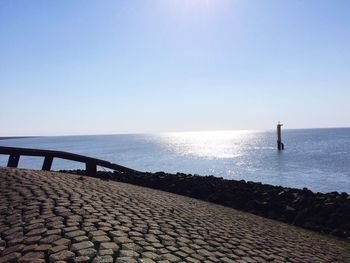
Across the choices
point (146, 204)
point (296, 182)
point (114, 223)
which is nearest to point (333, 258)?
point (146, 204)

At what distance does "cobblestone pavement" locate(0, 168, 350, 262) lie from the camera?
6.27m

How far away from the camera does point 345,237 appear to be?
12414 millimetres

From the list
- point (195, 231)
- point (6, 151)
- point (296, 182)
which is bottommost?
point (296, 182)

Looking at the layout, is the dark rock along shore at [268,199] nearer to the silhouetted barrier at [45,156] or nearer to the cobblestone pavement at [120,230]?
the silhouetted barrier at [45,156]

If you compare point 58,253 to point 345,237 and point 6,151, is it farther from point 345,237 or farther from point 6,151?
point 6,151

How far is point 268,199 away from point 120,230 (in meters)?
9.95

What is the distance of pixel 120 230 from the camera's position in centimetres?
737

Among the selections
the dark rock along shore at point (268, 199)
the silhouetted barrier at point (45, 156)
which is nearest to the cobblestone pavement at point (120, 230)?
the dark rock along shore at point (268, 199)

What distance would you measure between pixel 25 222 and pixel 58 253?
1.87m

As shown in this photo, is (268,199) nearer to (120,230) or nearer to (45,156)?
(45,156)

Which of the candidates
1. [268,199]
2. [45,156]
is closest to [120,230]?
[268,199]

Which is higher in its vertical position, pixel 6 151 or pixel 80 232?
pixel 6 151

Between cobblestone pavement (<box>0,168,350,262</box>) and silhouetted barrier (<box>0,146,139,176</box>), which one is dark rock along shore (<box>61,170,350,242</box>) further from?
cobblestone pavement (<box>0,168,350,262</box>)

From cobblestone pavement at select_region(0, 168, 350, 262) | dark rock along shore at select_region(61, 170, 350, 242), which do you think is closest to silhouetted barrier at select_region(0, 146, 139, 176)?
dark rock along shore at select_region(61, 170, 350, 242)
